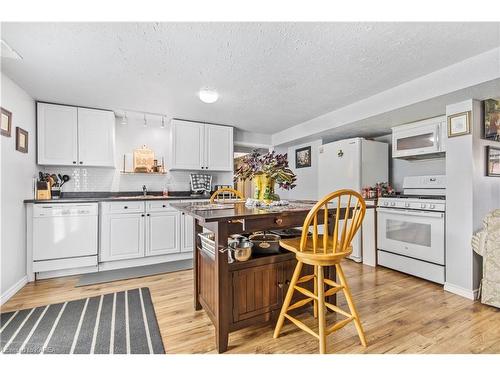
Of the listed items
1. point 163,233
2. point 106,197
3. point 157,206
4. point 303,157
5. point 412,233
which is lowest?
point 163,233

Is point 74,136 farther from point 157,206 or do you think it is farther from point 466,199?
point 466,199

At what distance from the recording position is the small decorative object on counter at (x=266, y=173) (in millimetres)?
2002

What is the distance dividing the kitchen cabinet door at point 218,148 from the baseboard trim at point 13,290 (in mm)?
2591

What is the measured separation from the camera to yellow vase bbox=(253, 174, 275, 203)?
2.03 metres

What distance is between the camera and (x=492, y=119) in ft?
7.93

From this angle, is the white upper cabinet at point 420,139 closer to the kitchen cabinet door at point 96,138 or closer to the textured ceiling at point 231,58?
the textured ceiling at point 231,58

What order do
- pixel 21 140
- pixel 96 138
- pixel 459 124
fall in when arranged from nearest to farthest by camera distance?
1. pixel 459 124
2. pixel 21 140
3. pixel 96 138

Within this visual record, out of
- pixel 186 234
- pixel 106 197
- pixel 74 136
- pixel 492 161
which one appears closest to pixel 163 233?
pixel 186 234

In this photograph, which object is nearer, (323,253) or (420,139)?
(323,253)

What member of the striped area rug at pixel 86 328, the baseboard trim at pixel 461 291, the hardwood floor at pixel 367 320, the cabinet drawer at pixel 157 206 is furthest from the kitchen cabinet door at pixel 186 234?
the baseboard trim at pixel 461 291

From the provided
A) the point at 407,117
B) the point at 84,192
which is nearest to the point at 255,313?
the point at 407,117

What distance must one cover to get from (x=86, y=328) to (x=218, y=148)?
9.61 ft

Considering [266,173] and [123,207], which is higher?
[266,173]
